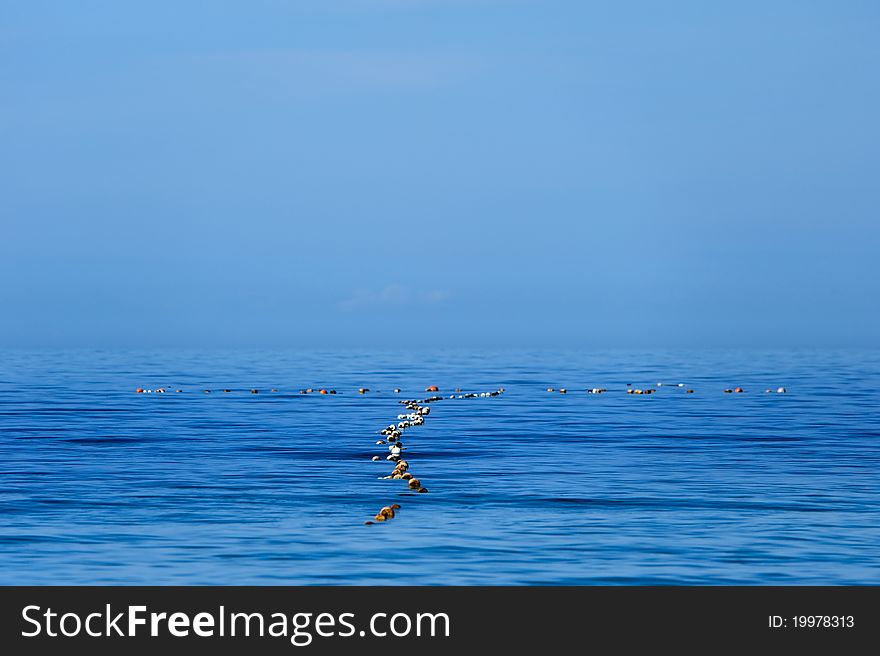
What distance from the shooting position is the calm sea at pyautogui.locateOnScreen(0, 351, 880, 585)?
20141 mm

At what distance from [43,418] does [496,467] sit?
27.2 meters

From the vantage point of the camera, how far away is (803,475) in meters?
33.0

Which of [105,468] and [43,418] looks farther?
[43,418]

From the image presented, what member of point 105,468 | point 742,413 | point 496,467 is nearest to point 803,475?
point 496,467

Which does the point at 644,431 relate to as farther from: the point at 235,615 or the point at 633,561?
the point at 235,615

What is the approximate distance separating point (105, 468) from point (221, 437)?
11045 millimetres

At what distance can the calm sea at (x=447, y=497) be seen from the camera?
20.1 metres

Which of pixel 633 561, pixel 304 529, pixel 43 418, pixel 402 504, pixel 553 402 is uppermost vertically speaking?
pixel 553 402

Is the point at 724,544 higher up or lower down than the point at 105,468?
lower down

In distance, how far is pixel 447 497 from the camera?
28.3 meters

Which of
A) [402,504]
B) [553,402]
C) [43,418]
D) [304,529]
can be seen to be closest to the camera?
[304,529]

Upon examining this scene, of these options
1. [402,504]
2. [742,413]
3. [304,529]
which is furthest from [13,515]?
[742,413]

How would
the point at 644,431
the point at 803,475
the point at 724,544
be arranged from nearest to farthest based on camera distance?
the point at 724,544 < the point at 803,475 < the point at 644,431

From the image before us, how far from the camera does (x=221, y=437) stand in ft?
149
